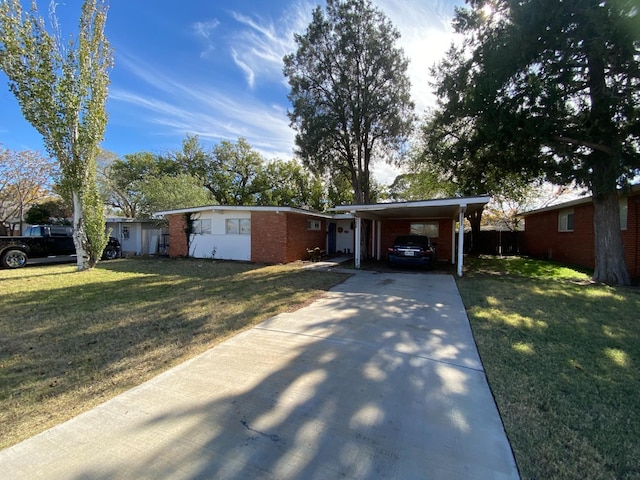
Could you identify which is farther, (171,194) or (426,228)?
(171,194)

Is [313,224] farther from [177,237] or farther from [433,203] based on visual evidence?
[433,203]

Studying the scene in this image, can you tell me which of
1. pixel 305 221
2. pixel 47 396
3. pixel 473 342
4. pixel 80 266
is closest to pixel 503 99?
pixel 473 342

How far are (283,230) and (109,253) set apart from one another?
34.3 ft

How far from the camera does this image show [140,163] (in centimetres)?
2836

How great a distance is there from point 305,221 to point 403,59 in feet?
29.9

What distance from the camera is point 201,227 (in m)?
16.2

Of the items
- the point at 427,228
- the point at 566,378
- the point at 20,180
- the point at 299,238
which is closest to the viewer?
the point at 566,378

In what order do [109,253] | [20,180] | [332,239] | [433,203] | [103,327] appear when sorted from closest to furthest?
[103,327] → [433,203] → [109,253] → [332,239] → [20,180]

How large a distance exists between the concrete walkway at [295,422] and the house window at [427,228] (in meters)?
13.0

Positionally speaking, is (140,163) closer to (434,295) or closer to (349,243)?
(349,243)

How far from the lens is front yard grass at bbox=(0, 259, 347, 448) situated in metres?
2.91

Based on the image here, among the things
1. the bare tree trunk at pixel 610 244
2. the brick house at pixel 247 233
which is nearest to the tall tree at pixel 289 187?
the brick house at pixel 247 233

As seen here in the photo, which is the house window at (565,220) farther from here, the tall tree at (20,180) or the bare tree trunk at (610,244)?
the tall tree at (20,180)

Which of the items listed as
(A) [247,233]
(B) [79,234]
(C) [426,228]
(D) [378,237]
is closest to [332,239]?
(D) [378,237]
